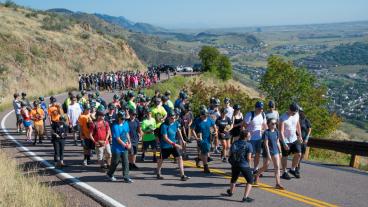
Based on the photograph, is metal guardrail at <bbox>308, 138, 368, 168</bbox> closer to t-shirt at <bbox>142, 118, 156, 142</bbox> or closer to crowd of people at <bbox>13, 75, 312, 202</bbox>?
crowd of people at <bbox>13, 75, 312, 202</bbox>

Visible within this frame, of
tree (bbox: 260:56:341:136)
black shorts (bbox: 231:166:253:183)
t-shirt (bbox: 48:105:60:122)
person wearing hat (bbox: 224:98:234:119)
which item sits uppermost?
person wearing hat (bbox: 224:98:234:119)

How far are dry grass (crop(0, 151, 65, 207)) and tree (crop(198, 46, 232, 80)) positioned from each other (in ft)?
178

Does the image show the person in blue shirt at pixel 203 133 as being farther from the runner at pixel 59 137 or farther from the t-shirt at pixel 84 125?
the runner at pixel 59 137

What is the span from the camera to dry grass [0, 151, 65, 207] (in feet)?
29.7

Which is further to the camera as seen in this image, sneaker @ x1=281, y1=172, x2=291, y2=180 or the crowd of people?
sneaker @ x1=281, y1=172, x2=291, y2=180

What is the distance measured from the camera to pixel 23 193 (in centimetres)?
944

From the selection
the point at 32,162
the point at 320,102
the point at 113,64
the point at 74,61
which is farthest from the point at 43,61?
the point at 32,162

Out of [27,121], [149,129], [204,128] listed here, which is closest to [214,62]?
[27,121]

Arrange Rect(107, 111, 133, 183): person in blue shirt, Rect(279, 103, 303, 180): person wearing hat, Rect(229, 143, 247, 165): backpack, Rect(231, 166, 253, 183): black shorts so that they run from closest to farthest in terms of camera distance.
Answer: Rect(231, 166, 253, 183): black shorts
Rect(229, 143, 247, 165): backpack
Rect(107, 111, 133, 183): person in blue shirt
Rect(279, 103, 303, 180): person wearing hat

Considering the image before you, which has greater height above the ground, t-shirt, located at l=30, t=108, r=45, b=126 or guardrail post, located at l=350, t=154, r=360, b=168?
t-shirt, located at l=30, t=108, r=45, b=126

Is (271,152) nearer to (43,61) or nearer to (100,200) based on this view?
(100,200)

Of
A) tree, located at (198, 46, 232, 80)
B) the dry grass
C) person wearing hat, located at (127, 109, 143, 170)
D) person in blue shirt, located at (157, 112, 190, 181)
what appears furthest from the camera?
tree, located at (198, 46, 232, 80)

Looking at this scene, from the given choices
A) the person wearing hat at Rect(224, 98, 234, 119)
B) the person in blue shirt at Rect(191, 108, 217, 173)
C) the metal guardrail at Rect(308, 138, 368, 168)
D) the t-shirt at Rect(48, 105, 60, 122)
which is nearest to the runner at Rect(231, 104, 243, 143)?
the person wearing hat at Rect(224, 98, 234, 119)

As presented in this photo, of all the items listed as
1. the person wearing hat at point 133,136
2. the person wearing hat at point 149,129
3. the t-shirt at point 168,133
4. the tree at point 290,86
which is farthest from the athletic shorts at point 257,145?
the tree at point 290,86
